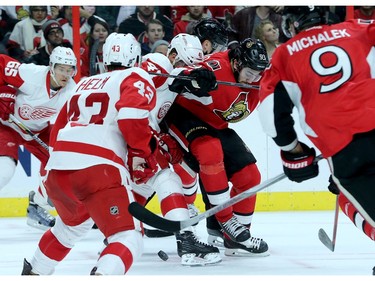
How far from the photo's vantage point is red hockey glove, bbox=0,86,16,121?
5.58m

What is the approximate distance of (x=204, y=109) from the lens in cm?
472

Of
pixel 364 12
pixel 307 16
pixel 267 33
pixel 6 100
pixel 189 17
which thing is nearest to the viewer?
pixel 307 16

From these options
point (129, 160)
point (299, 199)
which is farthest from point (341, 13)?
point (129, 160)

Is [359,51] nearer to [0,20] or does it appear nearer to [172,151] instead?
[172,151]

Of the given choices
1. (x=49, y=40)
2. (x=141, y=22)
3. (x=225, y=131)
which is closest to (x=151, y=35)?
(x=141, y=22)

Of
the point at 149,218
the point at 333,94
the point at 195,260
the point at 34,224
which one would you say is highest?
the point at 333,94

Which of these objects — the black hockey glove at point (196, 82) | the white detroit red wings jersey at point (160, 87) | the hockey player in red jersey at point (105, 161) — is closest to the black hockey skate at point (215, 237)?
the white detroit red wings jersey at point (160, 87)

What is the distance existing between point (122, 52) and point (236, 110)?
3.70ft

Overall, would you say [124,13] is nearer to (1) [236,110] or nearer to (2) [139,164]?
(1) [236,110]

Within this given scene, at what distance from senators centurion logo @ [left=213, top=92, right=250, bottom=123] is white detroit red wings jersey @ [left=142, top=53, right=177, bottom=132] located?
28cm

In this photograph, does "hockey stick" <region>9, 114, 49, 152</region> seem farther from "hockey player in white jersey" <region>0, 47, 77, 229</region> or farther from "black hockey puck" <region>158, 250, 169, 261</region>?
"black hockey puck" <region>158, 250, 169, 261</region>

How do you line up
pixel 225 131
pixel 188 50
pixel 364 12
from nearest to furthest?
pixel 188 50, pixel 225 131, pixel 364 12

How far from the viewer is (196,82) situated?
443cm

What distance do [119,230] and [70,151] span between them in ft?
1.22
